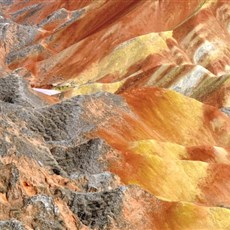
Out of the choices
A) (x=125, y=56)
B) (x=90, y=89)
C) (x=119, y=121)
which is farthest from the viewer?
(x=125, y=56)

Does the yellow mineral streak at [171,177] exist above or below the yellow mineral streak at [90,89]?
above

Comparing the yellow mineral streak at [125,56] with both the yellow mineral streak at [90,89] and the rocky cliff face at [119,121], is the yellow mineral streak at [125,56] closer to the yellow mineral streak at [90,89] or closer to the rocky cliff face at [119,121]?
the rocky cliff face at [119,121]

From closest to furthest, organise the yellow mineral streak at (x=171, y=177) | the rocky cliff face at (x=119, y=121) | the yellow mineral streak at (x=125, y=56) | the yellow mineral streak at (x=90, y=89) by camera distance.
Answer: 1. the rocky cliff face at (x=119, y=121)
2. the yellow mineral streak at (x=171, y=177)
3. the yellow mineral streak at (x=90, y=89)
4. the yellow mineral streak at (x=125, y=56)

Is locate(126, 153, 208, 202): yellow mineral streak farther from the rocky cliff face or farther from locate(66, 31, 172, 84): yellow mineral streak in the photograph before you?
locate(66, 31, 172, 84): yellow mineral streak

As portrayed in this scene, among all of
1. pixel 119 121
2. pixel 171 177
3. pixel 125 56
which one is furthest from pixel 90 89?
pixel 171 177

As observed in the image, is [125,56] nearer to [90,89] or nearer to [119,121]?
[90,89]

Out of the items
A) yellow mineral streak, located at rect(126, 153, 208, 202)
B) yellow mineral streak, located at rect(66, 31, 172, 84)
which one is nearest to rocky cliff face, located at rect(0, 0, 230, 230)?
yellow mineral streak, located at rect(126, 153, 208, 202)

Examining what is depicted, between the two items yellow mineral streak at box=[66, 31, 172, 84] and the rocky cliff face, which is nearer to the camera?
the rocky cliff face

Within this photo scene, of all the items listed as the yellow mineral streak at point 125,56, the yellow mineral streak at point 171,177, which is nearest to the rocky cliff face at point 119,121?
the yellow mineral streak at point 171,177

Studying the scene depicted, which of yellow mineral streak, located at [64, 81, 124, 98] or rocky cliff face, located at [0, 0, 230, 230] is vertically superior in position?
rocky cliff face, located at [0, 0, 230, 230]
